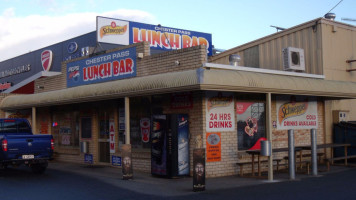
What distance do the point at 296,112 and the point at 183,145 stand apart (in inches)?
192

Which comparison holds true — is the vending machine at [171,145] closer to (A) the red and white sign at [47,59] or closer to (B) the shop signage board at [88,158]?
(B) the shop signage board at [88,158]

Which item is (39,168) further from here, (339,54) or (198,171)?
(339,54)

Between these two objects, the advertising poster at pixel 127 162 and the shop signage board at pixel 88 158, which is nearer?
the advertising poster at pixel 127 162

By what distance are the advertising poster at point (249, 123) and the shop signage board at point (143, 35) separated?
24.9ft

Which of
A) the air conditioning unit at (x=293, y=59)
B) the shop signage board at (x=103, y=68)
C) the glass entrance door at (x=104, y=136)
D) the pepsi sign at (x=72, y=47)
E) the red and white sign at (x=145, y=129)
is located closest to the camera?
the red and white sign at (x=145, y=129)

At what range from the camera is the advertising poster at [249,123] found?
13.2m

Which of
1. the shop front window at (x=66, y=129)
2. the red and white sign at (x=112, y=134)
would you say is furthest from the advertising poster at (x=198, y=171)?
the shop front window at (x=66, y=129)

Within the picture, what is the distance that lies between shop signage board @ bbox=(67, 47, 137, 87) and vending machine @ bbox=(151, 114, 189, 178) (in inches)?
111

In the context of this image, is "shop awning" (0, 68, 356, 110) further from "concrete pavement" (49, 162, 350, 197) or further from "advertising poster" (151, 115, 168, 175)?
"concrete pavement" (49, 162, 350, 197)

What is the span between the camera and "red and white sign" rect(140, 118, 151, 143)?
13812mm

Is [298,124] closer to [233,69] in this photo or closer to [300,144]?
[300,144]

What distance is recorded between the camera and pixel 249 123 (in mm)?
13453

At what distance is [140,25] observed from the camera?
23172 mm

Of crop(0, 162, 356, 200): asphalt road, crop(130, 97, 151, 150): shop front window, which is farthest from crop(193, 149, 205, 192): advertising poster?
crop(130, 97, 151, 150): shop front window
